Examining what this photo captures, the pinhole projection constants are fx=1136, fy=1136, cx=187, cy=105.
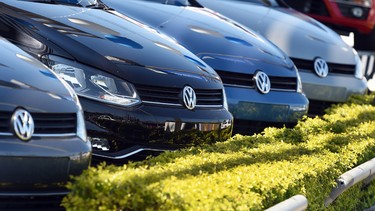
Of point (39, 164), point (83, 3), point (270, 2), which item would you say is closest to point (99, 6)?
point (83, 3)

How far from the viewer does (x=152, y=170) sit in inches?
229

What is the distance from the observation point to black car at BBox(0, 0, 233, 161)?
7086 millimetres

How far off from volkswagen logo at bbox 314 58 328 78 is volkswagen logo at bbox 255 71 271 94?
1.78 m

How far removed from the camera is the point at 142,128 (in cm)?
720

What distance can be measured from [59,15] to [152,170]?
7.19 ft

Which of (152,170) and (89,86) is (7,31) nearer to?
(89,86)

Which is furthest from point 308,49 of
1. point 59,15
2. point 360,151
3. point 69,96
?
point 69,96

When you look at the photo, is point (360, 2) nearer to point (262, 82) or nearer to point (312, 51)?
point (312, 51)

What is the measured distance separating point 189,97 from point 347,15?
Answer: 32.2ft

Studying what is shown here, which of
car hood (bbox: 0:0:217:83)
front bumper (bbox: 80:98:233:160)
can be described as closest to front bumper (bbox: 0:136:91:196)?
front bumper (bbox: 80:98:233:160)

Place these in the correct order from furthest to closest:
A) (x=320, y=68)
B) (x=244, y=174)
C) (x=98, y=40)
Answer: (x=320, y=68) < (x=98, y=40) < (x=244, y=174)

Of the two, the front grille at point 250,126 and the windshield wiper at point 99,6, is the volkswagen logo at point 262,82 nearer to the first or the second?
the front grille at point 250,126

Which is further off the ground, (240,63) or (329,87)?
(240,63)

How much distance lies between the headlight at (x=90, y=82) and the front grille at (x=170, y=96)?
0.13 m
